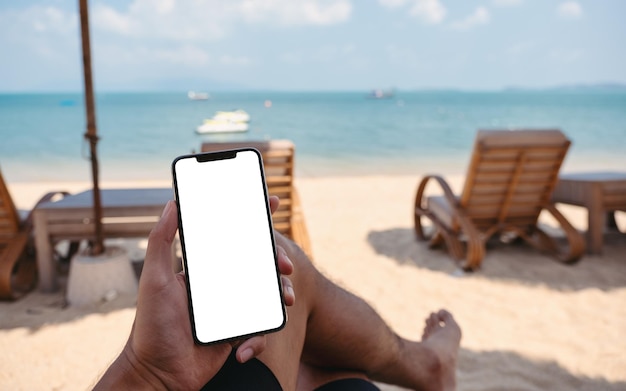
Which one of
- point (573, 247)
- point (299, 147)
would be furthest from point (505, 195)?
point (299, 147)

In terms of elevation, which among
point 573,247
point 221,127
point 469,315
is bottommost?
point 221,127

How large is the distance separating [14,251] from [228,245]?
146 inches

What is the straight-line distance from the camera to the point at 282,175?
4.08 m

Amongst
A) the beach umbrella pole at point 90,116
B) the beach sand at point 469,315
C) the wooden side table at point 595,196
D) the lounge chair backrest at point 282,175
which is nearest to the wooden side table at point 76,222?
the beach umbrella pole at point 90,116

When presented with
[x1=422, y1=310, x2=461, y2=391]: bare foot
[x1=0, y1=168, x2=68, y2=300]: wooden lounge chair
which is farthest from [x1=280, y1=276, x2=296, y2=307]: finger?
[x1=0, y1=168, x2=68, y2=300]: wooden lounge chair

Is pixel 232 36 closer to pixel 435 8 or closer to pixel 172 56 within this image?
pixel 172 56

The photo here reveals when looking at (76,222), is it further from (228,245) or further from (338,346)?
(228,245)

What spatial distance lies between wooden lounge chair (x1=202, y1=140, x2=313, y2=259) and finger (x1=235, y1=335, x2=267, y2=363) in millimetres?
2886

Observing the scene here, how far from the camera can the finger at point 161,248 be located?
797 millimetres

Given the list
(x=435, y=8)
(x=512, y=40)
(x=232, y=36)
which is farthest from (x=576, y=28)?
(x=232, y=36)

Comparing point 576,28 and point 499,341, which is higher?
point 576,28

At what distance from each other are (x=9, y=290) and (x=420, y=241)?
3.66 metres

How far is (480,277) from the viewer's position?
4289 millimetres

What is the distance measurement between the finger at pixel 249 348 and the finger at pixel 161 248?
18 cm
